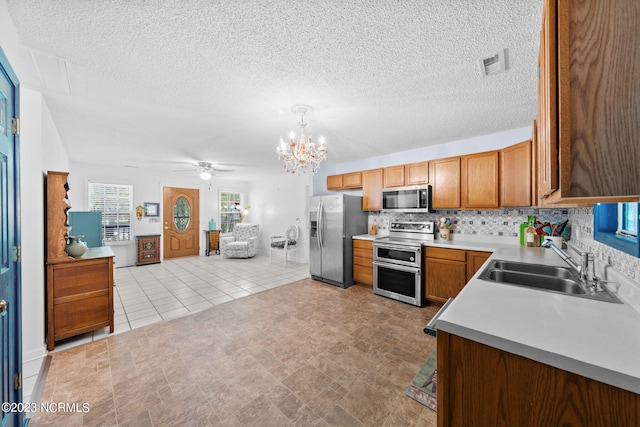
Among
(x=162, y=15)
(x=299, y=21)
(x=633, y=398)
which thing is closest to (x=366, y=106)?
(x=299, y=21)

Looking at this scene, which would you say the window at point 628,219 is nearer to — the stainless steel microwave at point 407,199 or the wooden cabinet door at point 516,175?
the wooden cabinet door at point 516,175

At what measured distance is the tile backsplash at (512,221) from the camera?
1669 mm

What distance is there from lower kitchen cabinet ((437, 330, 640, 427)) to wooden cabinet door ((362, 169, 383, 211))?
11.0 ft

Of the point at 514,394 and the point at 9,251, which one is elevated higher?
the point at 9,251

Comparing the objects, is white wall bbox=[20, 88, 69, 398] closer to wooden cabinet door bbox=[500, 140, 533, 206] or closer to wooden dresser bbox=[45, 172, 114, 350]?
wooden dresser bbox=[45, 172, 114, 350]

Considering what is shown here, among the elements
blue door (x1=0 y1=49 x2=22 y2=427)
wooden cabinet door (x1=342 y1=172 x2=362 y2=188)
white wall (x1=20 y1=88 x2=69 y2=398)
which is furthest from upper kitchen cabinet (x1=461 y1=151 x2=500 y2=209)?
white wall (x1=20 y1=88 x2=69 y2=398)

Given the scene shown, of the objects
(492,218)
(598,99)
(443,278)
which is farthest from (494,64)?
(443,278)

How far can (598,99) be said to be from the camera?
661 millimetres

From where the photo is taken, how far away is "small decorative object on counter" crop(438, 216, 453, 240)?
367cm

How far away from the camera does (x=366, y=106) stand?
2.46 m

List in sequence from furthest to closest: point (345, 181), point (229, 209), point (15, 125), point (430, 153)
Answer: point (229, 209) → point (345, 181) → point (430, 153) → point (15, 125)

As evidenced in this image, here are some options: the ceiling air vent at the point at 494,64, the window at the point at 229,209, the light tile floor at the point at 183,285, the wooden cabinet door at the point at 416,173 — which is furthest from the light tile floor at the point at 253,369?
the window at the point at 229,209

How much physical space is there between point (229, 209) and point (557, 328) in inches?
314

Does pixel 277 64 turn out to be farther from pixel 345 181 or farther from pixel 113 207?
pixel 113 207
